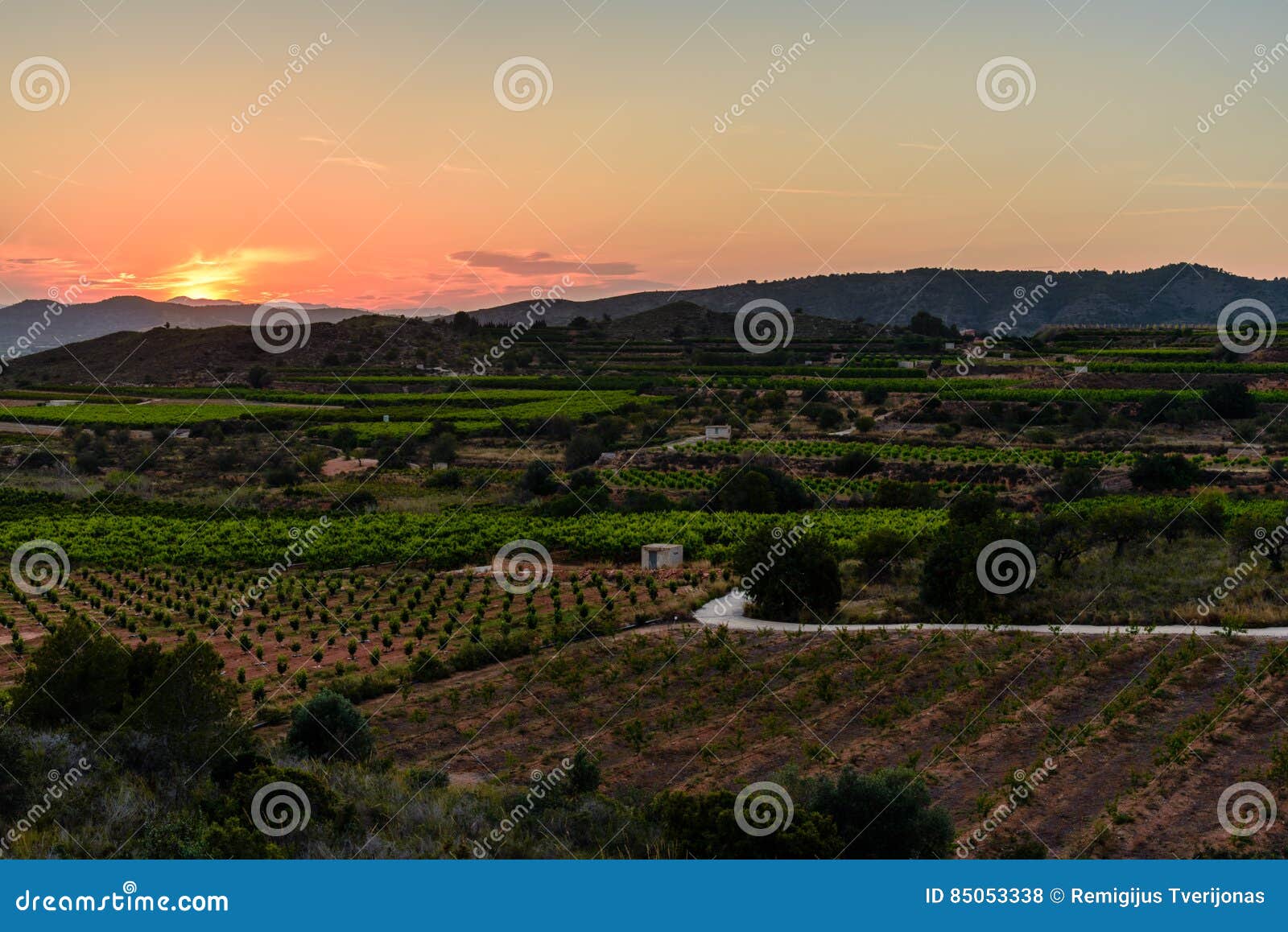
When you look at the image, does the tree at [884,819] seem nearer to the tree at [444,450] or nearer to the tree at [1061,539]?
the tree at [1061,539]

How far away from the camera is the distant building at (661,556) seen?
36281 millimetres

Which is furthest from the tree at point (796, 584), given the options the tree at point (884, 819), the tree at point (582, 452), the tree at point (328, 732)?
the tree at point (582, 452)

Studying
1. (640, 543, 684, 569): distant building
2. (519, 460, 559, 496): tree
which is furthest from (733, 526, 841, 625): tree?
(519, 460, 559, 496): tree

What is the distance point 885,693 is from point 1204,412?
195 ft

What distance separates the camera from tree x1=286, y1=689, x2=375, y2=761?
51.8 ft

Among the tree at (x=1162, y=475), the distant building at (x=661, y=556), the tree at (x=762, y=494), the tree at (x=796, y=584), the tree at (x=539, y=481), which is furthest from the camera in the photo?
the tree at (x=539, y=481)

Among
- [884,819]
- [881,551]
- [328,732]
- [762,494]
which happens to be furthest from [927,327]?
[884,819]

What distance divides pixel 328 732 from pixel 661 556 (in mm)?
21165

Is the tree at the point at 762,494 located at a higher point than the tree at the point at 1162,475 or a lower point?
lower

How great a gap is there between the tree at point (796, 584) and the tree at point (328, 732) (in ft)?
39.4

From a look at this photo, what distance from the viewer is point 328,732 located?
52.3 feet

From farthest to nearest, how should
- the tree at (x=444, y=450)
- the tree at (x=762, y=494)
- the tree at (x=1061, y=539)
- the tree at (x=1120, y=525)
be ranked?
1. the tree at (x=444, y=450)
2. the tree at (x=762, y=494)
3. the tree at (x=1120, y=525)
4. the tree at (x=1061, y=539)

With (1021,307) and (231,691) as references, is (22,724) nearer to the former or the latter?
(231,691)

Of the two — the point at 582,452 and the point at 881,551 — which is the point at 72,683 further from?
the point at 582,452
